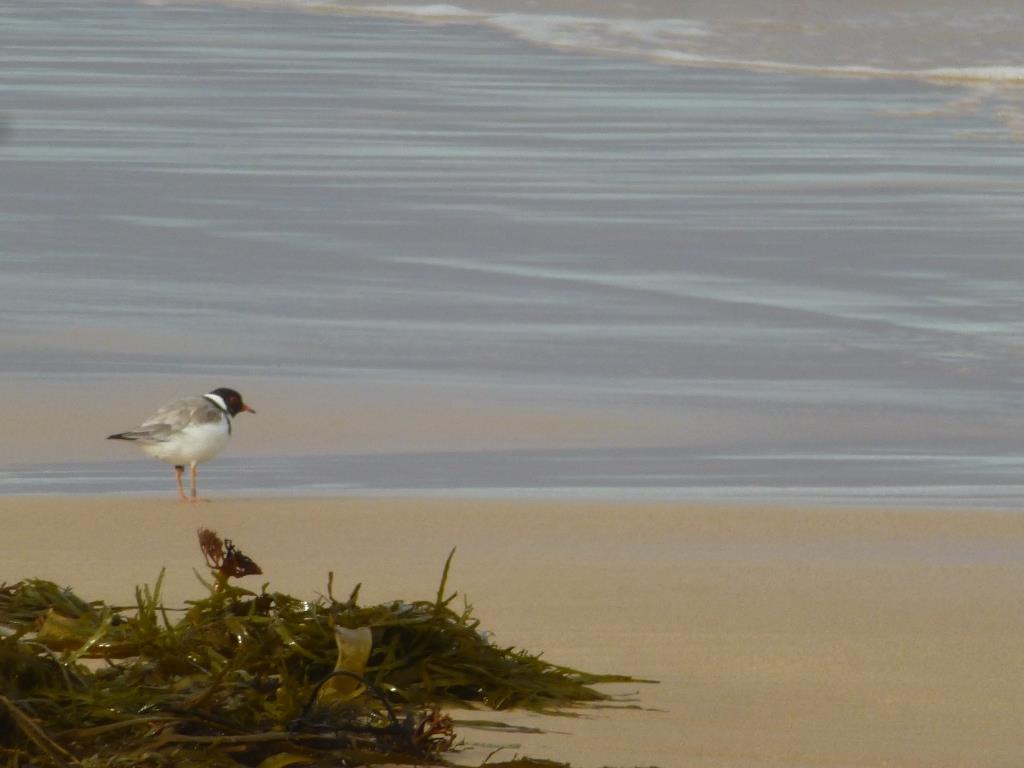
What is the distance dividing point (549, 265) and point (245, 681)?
350 inches

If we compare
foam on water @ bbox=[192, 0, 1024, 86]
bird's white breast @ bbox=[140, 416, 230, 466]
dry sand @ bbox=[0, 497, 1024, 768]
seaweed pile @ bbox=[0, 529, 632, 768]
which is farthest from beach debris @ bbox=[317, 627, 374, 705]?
foam on water @ bbox=[192, 0, 1024, 86]

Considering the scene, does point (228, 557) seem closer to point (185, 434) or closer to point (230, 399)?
point (185, 434)

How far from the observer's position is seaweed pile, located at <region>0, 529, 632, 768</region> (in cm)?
402

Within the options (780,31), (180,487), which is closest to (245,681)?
(180,487)

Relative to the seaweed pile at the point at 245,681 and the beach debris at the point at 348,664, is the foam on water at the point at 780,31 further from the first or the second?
the beach debris at the point at 348,664

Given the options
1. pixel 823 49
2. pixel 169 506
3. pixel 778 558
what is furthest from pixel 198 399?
pixel 823 49

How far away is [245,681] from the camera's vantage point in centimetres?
436

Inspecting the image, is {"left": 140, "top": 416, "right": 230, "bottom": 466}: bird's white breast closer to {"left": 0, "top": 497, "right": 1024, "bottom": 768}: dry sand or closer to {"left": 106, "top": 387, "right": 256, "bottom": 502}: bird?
{"left": 106, "top": 387, "right": 256, "bottom": 502}: bird

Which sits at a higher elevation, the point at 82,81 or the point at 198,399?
the point at 82,81

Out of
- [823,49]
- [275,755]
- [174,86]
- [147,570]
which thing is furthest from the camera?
[823,49]

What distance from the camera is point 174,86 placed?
838 inches

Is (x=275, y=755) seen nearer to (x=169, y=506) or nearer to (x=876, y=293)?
(x=169, y=506)

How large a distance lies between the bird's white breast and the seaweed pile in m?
2.89

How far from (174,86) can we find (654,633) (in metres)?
16.4
